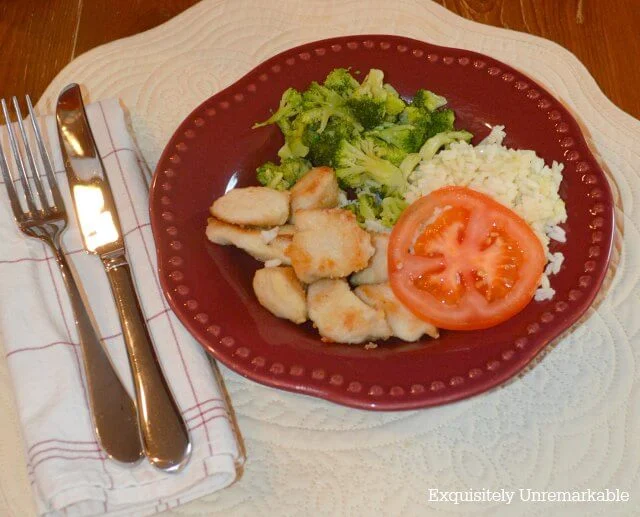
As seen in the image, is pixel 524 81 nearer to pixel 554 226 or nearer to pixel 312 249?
pixel 554 226

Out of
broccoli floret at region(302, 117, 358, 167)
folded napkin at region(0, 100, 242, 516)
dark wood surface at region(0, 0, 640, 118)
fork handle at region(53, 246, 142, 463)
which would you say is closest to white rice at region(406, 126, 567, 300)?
broccoli floret at region(302, 117, 358, 167)

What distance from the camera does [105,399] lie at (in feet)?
5.16

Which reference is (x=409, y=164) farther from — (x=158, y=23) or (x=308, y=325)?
(x=158, y=23)

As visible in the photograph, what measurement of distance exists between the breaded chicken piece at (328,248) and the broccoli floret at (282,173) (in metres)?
0.22

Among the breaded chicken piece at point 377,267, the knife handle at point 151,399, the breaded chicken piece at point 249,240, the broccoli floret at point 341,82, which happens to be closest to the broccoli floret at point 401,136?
the broccoli floret at point 341,82

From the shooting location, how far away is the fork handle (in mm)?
1507

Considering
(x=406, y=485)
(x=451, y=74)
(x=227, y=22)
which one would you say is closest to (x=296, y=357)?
(x=406, y=485)

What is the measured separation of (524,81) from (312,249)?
824 mm

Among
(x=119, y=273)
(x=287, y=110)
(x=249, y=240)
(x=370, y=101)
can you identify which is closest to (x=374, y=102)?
(x=370, y=101)

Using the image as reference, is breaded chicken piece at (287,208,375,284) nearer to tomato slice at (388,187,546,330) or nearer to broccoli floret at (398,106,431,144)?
tomato slice at (388,187,546,330)

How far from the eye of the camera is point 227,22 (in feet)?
8.09

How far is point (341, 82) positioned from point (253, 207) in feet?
1.61

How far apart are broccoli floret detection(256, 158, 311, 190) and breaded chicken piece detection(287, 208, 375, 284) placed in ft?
0.73

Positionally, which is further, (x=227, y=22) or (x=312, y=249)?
(x=227, y=22)
